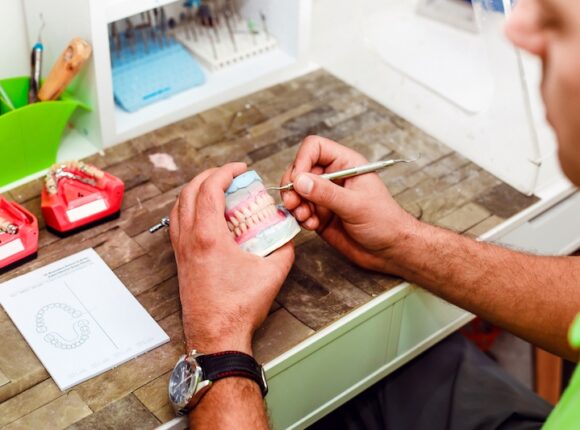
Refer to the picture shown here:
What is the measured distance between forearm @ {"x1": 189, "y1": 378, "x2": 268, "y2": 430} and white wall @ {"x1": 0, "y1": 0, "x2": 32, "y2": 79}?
0.88 m

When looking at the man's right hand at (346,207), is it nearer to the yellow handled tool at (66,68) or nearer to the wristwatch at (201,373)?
the wristwatch at (201,373)

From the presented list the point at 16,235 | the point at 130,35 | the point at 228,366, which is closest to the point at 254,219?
the point at 228,366

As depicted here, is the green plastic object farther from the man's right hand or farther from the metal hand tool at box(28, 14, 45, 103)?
the man's right hand

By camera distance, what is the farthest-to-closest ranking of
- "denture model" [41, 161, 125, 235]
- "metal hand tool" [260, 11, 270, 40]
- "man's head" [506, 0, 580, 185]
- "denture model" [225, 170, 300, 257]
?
"metal hand tool" [260, 11, 270, 40] → "denture model" [41, 161, 125, 235] → "denture model" [225, 170, 300, 257] → "man's head" [506, 0, 580, 185]

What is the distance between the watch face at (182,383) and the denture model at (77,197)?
0.38 m

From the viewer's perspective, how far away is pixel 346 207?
4.16 ft

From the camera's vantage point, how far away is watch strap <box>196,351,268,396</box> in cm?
110

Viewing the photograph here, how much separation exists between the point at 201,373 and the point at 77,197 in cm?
44

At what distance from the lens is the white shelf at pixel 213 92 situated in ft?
5.32

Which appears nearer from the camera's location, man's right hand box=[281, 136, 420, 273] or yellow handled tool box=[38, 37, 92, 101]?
man's right hand box=[281, 136, 420, 273]

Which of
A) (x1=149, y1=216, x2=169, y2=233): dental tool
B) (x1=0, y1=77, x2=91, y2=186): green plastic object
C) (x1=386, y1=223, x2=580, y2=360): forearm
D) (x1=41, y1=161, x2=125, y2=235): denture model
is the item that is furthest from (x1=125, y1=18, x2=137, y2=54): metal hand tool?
(x1=386, y1=223, x2=580, y2=360): forearm

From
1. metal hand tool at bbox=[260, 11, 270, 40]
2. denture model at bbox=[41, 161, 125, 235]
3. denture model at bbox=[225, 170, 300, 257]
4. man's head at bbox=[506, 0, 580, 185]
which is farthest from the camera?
metal hand tool at bbox=[260, 11, 270, 40]

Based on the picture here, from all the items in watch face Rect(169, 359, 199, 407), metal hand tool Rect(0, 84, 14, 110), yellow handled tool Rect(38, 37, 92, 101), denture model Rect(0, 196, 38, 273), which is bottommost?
watch face Rect(169, 359, 199, 407)

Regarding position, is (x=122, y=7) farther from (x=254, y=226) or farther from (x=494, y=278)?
(x=494, y=278)
